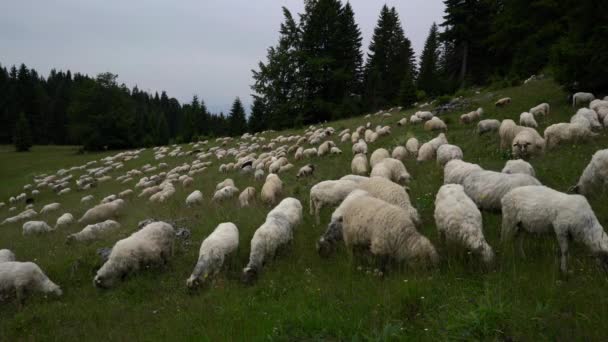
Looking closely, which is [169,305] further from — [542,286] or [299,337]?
[542,286]

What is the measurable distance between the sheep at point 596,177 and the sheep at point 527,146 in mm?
3298

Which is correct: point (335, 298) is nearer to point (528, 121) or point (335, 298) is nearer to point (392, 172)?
point (392, 172)

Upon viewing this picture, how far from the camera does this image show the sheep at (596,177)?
6023 millimetres

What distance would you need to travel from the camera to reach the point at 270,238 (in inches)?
253

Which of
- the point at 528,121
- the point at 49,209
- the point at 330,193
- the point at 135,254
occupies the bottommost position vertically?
the point at 49,209

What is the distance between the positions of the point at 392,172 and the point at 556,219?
564 cm

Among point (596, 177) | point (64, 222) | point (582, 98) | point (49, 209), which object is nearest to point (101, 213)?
point (64, 222)

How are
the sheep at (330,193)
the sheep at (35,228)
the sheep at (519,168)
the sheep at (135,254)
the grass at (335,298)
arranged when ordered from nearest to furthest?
the grass at (335,298), the sheep at (135,254), the sheep at (519,168), the sheep at (330,193), the sheep at (35,228)

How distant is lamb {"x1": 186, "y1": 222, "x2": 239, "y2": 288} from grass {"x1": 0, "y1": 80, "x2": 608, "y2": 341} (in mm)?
237

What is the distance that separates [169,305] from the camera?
5.27 metres

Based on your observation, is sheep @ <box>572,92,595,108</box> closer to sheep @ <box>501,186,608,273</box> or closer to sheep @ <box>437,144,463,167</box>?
sheep @ <box>437,144,463,167</box>

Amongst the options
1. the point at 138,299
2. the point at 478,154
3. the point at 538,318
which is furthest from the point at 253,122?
the point at 538,318

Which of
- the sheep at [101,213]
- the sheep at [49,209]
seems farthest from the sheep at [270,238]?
the sheep at [49,209]

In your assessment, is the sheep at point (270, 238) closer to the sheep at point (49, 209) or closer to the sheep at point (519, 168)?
the sheep at point (519, 168)
